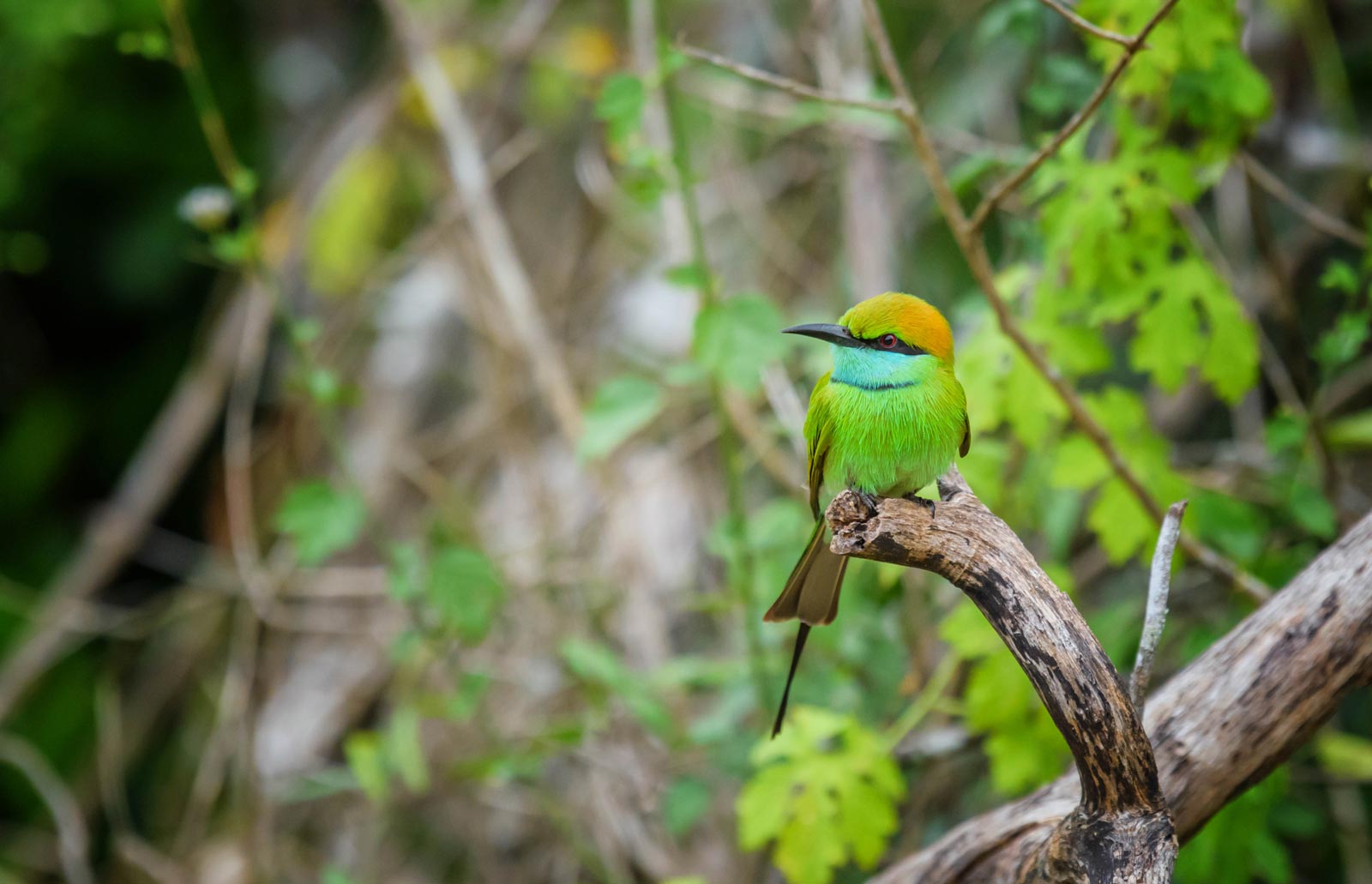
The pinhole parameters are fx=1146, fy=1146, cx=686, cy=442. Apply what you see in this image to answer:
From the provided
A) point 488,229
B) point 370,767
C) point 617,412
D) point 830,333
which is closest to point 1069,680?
point 830,333

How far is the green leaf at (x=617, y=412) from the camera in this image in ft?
7.27

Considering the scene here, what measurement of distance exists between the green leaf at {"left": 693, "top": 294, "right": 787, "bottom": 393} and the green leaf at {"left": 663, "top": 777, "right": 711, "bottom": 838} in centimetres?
98

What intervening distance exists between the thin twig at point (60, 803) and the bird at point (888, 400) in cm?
269

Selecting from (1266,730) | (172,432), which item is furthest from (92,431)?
(1266,730)

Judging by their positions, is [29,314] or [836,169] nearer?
[836,169]

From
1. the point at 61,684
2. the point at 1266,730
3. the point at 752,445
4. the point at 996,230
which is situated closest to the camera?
the point at 1266,730

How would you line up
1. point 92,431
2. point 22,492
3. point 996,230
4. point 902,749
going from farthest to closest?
point 92,431 → point 22,492 → point 996,230 → point 902,749

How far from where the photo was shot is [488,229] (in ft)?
12.1

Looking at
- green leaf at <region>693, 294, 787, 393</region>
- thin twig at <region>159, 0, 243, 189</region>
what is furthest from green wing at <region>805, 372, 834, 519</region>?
thin twig at <region>159, 0, 243, 189</region>

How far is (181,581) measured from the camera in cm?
479

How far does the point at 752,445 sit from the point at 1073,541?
39.0 inches

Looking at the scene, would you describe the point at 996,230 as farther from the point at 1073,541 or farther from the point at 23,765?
the point at 23,765

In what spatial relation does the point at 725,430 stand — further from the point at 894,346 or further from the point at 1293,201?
the point at 1293,201

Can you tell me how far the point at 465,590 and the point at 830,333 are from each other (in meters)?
1.23
